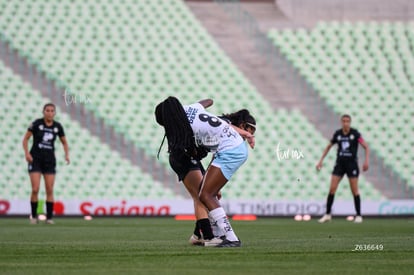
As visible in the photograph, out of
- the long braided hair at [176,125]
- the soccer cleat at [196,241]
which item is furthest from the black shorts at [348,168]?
the long braided hair at [176,125]

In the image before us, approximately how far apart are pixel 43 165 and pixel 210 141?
7326mm

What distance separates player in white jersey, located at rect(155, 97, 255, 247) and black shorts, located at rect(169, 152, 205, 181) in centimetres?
32

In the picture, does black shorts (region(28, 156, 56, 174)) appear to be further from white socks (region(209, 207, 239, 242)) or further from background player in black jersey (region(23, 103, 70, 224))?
white socks (region(209, 207, 239, 242))

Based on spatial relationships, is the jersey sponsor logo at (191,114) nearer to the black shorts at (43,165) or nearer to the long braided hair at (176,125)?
the long braided hair at (176,125)

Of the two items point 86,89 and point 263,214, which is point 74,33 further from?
point 263,214

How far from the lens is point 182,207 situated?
2259 cm

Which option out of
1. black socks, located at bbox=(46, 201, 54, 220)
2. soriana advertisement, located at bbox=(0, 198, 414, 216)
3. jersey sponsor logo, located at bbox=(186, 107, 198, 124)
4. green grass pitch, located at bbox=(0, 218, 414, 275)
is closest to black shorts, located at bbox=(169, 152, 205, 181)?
jersey sponsor logo, located at bbox=(186, 107, 198, 124)

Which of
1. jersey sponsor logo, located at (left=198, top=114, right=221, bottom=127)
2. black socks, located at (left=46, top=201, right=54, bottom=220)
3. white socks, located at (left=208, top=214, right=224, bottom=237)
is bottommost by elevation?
black socks, located at (left=46, top=201, right=54, bottom=220)

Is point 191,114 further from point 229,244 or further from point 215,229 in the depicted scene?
point 229,244

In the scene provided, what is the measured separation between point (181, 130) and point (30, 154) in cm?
732

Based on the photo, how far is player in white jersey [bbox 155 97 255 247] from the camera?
9984 mm

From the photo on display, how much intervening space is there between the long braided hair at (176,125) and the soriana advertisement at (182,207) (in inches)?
496

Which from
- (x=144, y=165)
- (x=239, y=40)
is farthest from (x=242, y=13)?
(x=144, y=165)

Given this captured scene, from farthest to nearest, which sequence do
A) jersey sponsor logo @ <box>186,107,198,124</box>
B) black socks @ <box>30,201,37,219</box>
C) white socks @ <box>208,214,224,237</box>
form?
black socks @ <box>30,201,37,219</box> < white socks @ <box>208,214,224,237</box> < jersey sponsor logo @ <box>186,107,198,124</box>
